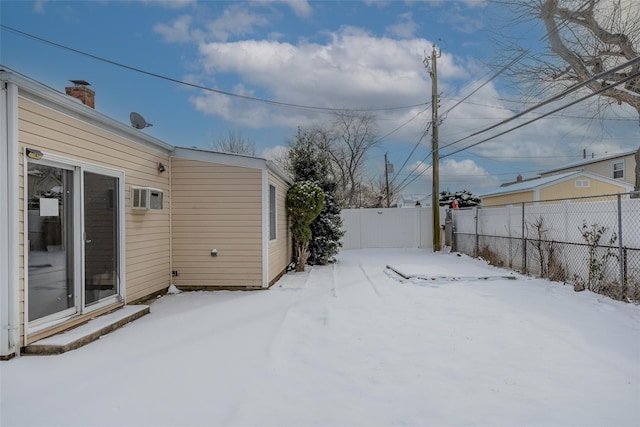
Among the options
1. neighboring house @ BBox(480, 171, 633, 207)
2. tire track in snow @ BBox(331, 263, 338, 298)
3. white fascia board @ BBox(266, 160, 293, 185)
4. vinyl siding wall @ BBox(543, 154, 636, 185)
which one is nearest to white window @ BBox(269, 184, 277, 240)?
white fascia board @ BBox(266, 160, 293, 185)

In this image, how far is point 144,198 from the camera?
5605mm

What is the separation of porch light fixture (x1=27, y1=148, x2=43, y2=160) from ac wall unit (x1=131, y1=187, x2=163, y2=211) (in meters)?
1.78

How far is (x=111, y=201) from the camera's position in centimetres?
507

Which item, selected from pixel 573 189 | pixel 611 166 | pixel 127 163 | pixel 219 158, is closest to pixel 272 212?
pixel 219 158

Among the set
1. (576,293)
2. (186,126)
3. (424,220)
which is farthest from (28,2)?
(424,220)

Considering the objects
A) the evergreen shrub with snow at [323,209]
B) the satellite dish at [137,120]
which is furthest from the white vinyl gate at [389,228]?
the satellite dish at [137,120]

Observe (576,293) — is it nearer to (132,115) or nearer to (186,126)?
(132,115)

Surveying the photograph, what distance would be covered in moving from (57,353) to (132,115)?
4.37 metres

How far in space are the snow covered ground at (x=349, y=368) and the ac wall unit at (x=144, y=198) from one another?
155cm

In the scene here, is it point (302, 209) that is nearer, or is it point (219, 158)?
point (219, 158)

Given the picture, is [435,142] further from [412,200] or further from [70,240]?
[412,200]

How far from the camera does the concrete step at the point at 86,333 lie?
353 cm

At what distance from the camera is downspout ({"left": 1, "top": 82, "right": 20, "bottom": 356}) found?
3.37m

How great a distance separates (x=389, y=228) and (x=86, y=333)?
12089mm
